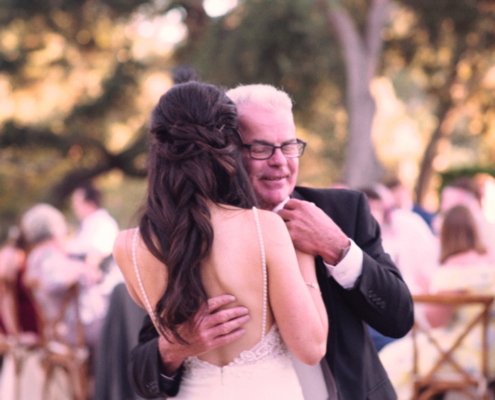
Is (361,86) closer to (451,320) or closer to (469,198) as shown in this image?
(469,198)

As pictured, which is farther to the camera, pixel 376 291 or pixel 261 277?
pixel 376 291

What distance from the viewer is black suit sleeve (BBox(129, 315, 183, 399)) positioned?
2.20 m

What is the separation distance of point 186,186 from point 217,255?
23cm

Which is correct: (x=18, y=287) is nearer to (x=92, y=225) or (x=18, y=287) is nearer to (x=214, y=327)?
(x=92, y=225)

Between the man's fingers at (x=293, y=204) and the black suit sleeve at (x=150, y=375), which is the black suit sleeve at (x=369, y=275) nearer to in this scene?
the man's fingers at (x=293, y=204)

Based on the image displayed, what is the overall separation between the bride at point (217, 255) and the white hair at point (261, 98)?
19cm

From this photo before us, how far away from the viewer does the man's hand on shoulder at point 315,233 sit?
2.11 m

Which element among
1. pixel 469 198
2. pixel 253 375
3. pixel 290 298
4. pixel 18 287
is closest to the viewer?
pixel 290 298

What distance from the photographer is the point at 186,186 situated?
6.51 feet

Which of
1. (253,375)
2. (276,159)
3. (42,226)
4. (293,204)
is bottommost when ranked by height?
(253,375)

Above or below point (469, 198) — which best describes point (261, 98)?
below

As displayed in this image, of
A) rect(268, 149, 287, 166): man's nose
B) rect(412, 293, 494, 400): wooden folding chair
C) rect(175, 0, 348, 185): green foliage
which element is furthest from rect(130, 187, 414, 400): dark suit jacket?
rect(175, 0, 348, 185): green foliage

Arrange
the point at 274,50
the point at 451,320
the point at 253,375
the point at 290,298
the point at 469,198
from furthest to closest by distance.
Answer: the point at 274,50 → the point at 469,198 → the point at 451,320 → the point at 253,375 → the point at 290,298

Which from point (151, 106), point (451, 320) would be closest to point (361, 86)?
point (151, 106)
